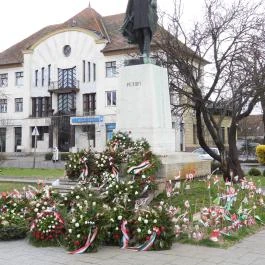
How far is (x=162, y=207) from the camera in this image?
8.23m

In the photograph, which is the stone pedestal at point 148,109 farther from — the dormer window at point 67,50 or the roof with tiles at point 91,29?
the dormer window at point 67,50

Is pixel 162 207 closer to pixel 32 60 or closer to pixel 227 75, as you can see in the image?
pixel 227 75

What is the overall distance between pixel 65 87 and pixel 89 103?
3.48 metres

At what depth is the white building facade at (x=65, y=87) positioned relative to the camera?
53.2 meters

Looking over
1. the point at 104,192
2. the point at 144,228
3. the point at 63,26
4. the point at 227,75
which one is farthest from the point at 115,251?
the point at 63,26

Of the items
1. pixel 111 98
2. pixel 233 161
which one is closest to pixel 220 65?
pixel 233 161

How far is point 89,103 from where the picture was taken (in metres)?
55.1

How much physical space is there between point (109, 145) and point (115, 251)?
4723 mm

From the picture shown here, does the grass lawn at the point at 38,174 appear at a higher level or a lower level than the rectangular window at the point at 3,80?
lower

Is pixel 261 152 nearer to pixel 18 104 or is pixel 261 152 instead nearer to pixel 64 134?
pixel 64 134

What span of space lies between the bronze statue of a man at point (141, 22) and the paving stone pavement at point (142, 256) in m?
6.91

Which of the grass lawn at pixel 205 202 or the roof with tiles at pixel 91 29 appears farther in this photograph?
the roof with tiles at pixel 91 29

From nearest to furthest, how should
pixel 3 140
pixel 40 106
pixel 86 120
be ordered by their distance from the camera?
pixel 86 120 → pixel 40 106 → pixel 3 140

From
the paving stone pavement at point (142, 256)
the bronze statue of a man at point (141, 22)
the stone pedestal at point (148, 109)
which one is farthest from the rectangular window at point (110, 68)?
the paving stone pavement at point (142, 256)
